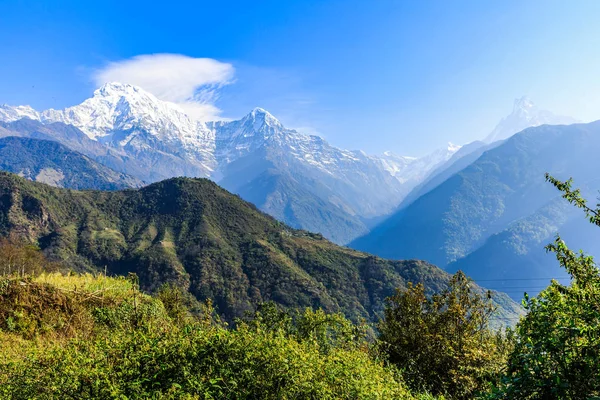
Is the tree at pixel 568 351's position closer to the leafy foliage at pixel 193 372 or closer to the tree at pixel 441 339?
the leafy foliage at pixel 193 372

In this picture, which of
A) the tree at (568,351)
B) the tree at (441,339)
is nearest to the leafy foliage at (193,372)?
the tree at (568,351)

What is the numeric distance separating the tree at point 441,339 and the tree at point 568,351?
6671 millimetres

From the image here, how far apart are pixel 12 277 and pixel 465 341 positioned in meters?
22.2

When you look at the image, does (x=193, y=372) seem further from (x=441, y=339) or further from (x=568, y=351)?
(x=441, y=339)

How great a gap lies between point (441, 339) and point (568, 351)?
9.30 m

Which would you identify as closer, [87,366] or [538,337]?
[538,337]

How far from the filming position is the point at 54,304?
1817 centimetres

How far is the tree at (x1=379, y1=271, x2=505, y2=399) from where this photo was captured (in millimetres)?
13508

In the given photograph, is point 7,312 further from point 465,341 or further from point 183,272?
point 183,272

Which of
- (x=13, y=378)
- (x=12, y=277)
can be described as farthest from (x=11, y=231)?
(x=13, y=378)

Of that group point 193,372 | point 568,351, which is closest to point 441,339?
point 568,351

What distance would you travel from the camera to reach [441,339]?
47.9 ft

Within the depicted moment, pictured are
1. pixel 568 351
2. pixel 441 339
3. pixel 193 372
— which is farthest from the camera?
pixel 441 339

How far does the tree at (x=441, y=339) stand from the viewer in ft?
44.3
